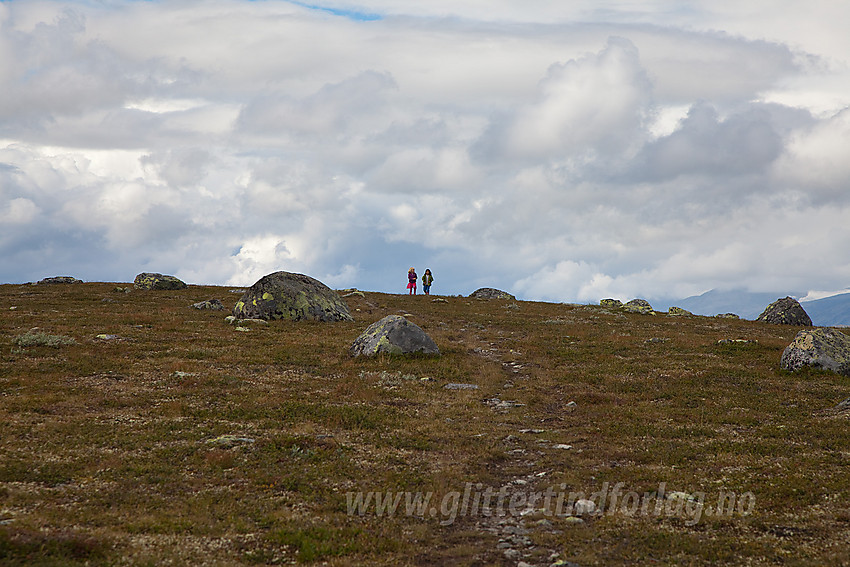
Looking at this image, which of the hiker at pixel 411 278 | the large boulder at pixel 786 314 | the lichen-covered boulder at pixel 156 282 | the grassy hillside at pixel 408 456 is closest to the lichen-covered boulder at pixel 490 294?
the hiker at pixel 411 278

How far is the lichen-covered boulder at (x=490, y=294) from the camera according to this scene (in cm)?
7844

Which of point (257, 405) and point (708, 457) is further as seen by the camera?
point (257, 405)

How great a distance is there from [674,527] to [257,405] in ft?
48.3

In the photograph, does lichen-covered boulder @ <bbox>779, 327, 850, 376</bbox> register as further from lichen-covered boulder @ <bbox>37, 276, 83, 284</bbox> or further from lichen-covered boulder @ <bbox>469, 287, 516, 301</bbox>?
lichen-covered boulder @ <bbox>37, 276, 83, 284</bbox>

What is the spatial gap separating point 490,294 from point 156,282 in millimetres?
40471

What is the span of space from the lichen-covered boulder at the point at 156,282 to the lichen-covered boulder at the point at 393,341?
43991 mm

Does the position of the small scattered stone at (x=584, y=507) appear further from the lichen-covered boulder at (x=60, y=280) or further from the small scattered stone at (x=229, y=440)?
the lichen-covered boulder at (x=60, y=280)

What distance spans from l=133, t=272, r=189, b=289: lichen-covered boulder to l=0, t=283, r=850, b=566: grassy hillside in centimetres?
3445

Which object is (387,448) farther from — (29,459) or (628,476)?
(29,459)

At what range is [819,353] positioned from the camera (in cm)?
2873

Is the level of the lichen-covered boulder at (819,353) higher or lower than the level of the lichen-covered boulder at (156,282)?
lower

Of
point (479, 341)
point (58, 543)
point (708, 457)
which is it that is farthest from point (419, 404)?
point (479, 341)

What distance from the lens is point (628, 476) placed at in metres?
15.7

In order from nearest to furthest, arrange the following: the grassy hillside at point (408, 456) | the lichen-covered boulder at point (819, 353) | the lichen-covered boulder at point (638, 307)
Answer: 1. the grassy hillside at point (408, 456)
2. the lichen-covered boulder at point (819, 353)
3. the lichen-covered boulder at point (638, 307)
